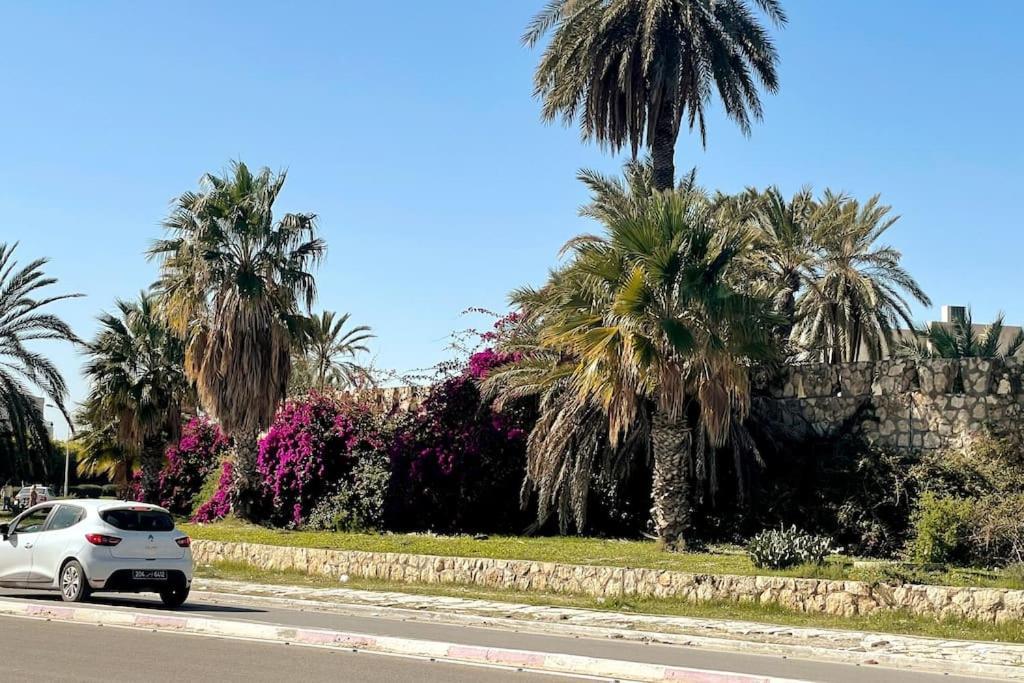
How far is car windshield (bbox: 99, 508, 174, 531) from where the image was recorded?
1711 cm

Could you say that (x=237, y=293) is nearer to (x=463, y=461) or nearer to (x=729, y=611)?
(x=463, y=461)

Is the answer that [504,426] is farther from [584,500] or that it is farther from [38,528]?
[38,528]

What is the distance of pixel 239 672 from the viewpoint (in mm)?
11148

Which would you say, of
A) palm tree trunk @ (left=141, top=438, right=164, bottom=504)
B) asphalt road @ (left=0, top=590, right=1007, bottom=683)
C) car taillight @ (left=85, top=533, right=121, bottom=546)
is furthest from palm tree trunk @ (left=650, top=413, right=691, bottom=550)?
palm tree trunk @ (left=141, top=438, right=164, bottom=504)

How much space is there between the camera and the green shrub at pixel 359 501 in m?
30.4

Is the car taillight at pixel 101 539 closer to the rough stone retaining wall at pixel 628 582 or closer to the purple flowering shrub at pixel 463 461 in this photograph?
the rough stone retaining wall at pixel 628 582

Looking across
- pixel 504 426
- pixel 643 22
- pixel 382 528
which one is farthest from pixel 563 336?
pixel 643 22

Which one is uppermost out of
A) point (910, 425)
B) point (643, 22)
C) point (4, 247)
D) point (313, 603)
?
point (643, 22)

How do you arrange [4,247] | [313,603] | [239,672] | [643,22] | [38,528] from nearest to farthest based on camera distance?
1. [239,672]
2. [38,528]
3. [313,603]
4. [643,22]
5. [4,247]

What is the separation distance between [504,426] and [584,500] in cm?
403

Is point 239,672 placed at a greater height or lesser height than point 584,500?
lesser

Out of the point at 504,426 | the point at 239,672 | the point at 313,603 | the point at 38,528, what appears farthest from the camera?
the point at 504,426

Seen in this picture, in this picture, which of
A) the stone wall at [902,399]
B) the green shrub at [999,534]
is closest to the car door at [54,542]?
the green shrub at [999,534]

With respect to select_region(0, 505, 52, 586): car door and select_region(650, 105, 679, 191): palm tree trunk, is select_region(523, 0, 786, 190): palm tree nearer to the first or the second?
select_region(650, 105, 679, 191): palm tree trunk
